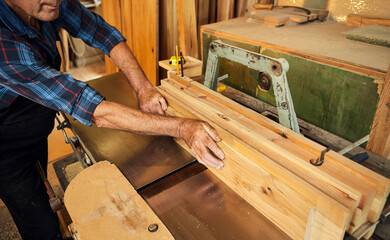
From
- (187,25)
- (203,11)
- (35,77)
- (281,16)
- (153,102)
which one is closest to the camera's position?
(35,77)

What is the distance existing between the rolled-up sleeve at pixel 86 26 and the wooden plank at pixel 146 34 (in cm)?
97

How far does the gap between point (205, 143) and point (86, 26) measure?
1135 mm

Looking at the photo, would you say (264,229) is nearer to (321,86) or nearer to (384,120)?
(384,120)

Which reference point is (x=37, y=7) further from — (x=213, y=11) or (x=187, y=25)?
(x=213, y=11)

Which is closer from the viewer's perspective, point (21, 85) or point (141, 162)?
point (21, 85)

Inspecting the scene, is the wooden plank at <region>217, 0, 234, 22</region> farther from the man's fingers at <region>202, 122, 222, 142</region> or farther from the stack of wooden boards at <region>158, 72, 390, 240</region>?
the man's fingers at <region>202, 122, 222, 142</region>

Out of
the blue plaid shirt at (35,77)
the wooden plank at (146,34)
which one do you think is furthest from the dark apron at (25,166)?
the wooden plank at (146,34)

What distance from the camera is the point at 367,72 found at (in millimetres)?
1421

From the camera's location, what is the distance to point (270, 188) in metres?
0.97

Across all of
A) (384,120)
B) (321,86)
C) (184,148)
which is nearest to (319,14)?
(321,86)

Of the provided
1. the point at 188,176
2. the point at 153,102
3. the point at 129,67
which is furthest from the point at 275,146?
the point at 129,67

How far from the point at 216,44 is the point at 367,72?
→ 2.54ft

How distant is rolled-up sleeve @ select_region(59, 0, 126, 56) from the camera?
Answer: 5.45 feet

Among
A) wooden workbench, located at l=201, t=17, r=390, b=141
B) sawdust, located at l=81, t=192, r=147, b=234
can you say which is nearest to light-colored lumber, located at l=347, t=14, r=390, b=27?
wooden workbench, located at l=201, t=17, r=390, b=141
